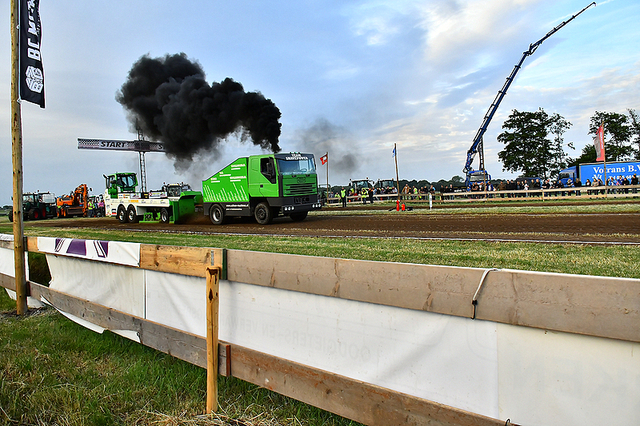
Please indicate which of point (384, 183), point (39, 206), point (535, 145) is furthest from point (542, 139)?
point (39, 206)

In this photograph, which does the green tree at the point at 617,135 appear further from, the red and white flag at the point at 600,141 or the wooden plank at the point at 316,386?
the wooden plank at the point at 316,386

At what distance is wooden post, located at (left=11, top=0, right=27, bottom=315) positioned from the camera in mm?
6613

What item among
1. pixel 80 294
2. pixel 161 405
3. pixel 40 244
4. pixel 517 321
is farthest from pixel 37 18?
pixel 517 321

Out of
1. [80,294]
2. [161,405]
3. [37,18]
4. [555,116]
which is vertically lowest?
[161,405]

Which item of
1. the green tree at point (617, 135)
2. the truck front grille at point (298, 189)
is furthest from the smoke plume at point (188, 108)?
the green tree at point (617, 135)

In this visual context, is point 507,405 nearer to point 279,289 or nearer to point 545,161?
point 279,289

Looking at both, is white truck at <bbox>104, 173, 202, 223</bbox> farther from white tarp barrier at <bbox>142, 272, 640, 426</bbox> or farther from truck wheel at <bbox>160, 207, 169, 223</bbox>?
white tarp barrier at <bbox>142, 272, 640, 426</bbox>

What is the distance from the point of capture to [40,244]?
636 centimetres

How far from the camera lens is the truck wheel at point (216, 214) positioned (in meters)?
18.3

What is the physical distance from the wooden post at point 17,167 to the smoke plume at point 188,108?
70.1 feet

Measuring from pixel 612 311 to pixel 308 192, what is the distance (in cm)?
1593

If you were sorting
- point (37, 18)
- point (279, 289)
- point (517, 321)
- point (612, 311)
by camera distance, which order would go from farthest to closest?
point (37, 18) < point (279, 289) < point (517, 321) < point (612, 311)

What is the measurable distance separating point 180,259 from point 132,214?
20427 millimetres

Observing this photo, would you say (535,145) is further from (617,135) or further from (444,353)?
(444,353)
